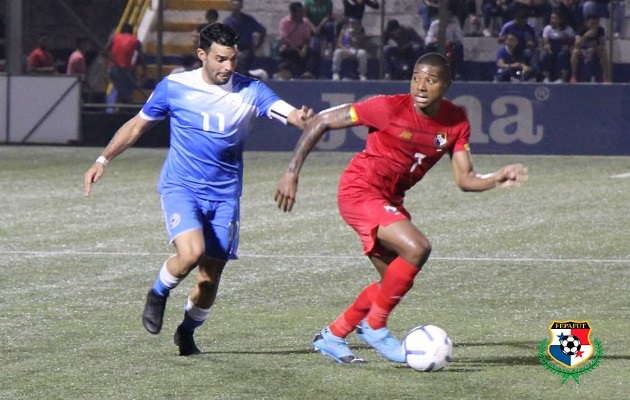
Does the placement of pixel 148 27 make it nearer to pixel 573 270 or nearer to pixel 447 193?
pixel 447 193

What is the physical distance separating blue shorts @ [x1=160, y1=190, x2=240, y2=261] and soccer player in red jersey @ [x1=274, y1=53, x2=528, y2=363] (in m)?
0.59

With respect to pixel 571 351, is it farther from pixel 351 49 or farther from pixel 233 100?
pixel 351 49

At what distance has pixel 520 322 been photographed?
8898 mm

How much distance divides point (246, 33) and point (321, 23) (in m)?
1.35

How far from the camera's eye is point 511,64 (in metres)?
23.6

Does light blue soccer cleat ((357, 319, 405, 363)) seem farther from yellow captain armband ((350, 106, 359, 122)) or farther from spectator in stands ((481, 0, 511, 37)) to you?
spectator in stands ((481, 0, 511, 37))

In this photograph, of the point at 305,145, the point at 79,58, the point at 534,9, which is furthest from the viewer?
the point at 79,58

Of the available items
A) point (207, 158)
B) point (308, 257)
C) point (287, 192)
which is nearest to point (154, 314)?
point (207, 158)

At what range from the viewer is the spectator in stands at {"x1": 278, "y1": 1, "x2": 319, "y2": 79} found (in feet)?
79.6

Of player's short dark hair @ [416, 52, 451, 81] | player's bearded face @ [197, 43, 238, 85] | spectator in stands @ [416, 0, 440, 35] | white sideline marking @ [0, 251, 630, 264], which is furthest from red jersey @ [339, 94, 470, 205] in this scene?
spectator in stands @ [416, 0, 440, 35]

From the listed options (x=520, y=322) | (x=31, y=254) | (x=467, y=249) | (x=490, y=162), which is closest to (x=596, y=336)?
(x=520, y=322)

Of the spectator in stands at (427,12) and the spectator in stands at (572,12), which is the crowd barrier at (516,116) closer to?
the spectator in stands at (427,12)

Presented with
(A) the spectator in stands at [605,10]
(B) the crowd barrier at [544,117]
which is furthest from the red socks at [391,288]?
(A) the spectator in stands at [605,10]

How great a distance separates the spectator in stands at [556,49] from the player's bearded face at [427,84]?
1636 centimetres
